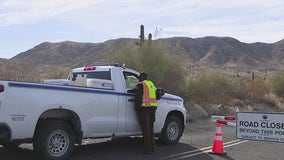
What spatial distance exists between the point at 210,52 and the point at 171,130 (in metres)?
98.2

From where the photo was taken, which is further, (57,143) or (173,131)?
(173,131)

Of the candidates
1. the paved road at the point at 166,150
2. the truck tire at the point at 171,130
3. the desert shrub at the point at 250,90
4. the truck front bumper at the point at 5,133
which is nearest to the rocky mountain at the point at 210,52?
the desert shrub at the point at 250,90

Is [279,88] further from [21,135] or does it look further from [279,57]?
[279,57]

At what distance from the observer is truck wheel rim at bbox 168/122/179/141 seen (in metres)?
12.2

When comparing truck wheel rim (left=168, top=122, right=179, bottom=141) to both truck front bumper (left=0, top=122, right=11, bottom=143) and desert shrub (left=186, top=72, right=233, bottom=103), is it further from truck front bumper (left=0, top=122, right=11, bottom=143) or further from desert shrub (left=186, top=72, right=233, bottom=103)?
desert shrub (left=186, top=72, right=233, bottom=103)

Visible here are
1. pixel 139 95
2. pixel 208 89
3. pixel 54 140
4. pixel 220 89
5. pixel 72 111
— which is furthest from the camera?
pixel 220 89

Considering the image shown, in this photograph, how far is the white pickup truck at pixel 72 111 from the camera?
8383 millimetres

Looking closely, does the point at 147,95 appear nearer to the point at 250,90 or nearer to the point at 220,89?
the point at 220,89

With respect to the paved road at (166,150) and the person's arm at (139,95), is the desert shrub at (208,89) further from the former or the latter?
the person's arm at (139,95)

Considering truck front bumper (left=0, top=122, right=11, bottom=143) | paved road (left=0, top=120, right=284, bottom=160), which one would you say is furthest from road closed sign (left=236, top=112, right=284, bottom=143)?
truck front bumper (left=0, top=122, right=11, bottom=143)

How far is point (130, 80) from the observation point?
37.0ft

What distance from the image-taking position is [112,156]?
1030 centimetres

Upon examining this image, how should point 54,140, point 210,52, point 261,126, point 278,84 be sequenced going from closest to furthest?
point 54,140 < point 261,126 < point 278,84 < point 210,52

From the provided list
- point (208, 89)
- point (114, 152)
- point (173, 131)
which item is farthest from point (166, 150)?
point (208, 89)
